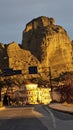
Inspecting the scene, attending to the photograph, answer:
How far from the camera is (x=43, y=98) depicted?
538 feet

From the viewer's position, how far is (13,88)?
177875 millimetres

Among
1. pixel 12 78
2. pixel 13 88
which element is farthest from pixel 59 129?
pixel 12 78

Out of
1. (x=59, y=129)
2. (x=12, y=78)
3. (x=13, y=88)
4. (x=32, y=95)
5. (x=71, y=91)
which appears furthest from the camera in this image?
(x=12, y=78)

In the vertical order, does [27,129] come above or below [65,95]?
below

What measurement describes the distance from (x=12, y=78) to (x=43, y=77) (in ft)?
46.7

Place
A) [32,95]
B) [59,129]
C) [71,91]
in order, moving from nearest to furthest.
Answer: [59,129], [71,91], [32,95]

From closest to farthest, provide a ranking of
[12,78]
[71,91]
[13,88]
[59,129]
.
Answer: [59,129], [71,91], [13,88], [12,78]

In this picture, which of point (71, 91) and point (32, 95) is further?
point (32, 95)

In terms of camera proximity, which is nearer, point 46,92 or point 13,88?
point 46,92

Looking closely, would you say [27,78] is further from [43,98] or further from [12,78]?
[43,98]

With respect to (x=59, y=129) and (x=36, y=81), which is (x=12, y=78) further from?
(x=59, y=129)

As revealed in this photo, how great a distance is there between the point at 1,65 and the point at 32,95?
148ft

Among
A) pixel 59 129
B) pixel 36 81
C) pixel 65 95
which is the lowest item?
pixel 59 129

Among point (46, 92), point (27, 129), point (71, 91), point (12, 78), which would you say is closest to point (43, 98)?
point (46, 92)
